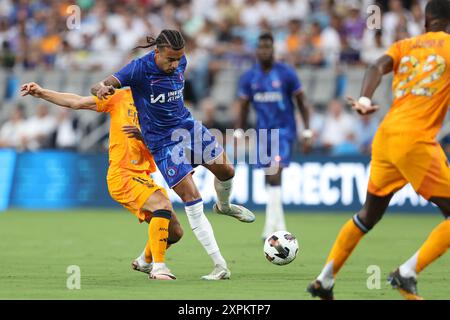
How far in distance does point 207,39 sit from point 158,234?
14544 mm

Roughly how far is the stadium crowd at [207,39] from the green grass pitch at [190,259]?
2866mm

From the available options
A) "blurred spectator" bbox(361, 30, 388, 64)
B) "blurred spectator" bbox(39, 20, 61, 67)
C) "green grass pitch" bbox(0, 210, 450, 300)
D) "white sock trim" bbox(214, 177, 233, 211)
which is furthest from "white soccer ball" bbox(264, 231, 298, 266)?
"blurred spectator" bbox(39, 20, 61, 67)

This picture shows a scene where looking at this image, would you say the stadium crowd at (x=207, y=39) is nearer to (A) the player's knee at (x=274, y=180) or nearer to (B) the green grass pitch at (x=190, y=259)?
(B) the green grass pitch at (x=190, y=259)

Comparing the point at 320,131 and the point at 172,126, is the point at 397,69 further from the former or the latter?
the point at 320,131

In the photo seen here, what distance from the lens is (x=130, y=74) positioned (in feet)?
34.7

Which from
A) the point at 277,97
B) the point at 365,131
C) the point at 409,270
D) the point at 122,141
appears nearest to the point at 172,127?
the point at 122,141

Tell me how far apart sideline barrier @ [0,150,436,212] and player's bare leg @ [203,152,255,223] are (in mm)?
9098

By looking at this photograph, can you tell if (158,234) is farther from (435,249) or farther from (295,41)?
(295,41)

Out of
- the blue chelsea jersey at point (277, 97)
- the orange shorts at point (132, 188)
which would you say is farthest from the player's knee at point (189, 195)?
the blue chelsea jersey at point (277, 97)

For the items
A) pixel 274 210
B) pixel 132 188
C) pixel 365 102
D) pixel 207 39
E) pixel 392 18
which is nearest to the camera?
pixel 365 102

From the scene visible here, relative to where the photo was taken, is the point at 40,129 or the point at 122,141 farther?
the point at 40,129

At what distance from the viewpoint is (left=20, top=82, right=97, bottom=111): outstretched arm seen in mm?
10281

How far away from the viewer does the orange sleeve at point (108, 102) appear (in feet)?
36.0
